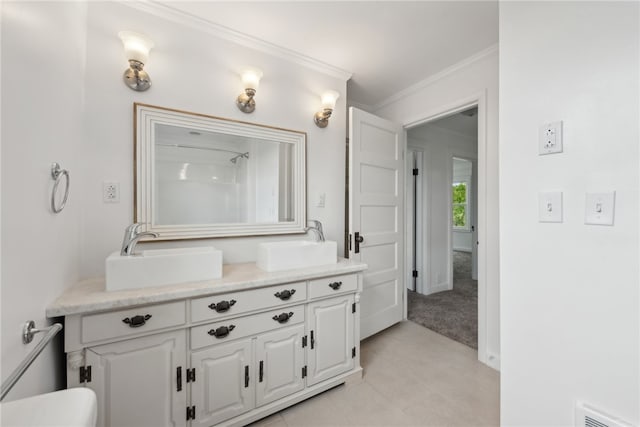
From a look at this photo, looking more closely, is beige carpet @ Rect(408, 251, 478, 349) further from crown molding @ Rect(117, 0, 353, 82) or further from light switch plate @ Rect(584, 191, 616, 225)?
crown molding @ Rect(117, 0, 353, 82)

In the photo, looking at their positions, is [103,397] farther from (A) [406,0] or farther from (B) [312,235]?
(A) [406,0]

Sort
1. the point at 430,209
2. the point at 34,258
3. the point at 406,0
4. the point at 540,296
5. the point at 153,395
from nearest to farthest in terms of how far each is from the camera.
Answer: the point at 34,258 → the point at 540,296 → the point at 153,395 → the point at 406,0 → the point at 430,209

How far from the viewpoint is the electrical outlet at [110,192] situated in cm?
152

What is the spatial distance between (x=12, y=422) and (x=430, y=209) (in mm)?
3931

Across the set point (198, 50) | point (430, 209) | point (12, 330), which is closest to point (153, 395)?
point (12, 330)

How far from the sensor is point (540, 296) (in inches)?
43.4

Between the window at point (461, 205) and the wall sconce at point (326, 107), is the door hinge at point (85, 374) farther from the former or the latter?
the window at point (461, 205)

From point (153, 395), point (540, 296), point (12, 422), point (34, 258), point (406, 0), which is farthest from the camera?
point (406, 0)

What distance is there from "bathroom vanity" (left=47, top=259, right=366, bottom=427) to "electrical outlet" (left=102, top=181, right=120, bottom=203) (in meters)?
0.45

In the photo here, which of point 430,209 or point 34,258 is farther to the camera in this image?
point 430,209

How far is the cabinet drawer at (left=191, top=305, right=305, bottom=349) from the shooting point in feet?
4.33

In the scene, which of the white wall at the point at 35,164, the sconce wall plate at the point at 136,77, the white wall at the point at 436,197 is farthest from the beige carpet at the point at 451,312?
the sconce wall plate at the point at 136,77

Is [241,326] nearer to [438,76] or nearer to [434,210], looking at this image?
[438,76]

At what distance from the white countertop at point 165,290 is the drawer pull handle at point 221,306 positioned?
6 centimetres
